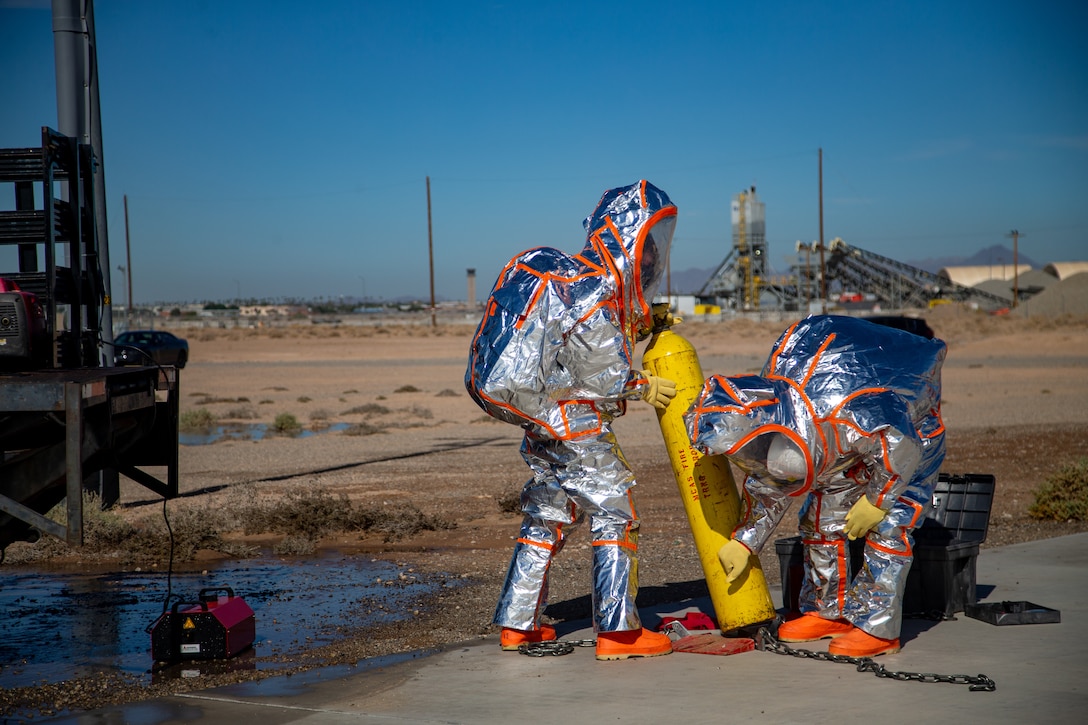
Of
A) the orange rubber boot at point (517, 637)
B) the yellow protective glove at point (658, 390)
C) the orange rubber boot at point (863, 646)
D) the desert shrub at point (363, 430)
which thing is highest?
the yellow protective glove at point (658, 390)

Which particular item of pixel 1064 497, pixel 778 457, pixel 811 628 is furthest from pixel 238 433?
pixel 778 457

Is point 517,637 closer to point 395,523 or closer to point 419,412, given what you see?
point 395,523

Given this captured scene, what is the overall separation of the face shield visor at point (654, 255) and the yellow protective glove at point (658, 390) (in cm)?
45

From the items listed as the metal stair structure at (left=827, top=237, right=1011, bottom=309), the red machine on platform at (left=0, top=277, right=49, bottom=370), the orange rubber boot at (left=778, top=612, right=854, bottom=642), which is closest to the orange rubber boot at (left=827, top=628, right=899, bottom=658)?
the orange rubber boot at (left=778, top=612, right=854, bottom=642)

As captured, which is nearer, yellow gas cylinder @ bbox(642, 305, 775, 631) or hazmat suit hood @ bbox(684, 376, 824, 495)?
hazmat suit hood @ bbox(684, 376, 824, 495)

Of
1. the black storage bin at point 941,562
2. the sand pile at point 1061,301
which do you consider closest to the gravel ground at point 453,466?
the black storage bin at point 941,562

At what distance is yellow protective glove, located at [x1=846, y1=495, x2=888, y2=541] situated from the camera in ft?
17.6

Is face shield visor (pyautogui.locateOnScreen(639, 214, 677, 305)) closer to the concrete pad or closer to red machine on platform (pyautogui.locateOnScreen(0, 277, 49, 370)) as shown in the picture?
the concrete pad

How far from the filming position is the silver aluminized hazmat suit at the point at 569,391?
18.1 ft

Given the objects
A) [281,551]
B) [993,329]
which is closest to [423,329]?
[993,329]

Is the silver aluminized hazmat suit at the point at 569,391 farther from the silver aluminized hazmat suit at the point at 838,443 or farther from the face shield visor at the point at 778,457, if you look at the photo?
the face shield visor at the point at 778,457

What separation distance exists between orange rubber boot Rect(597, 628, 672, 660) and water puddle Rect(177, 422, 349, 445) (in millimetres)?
14355

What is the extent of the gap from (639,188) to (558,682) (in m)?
2.73

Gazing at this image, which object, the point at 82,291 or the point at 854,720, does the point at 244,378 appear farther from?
the point at 854,720
